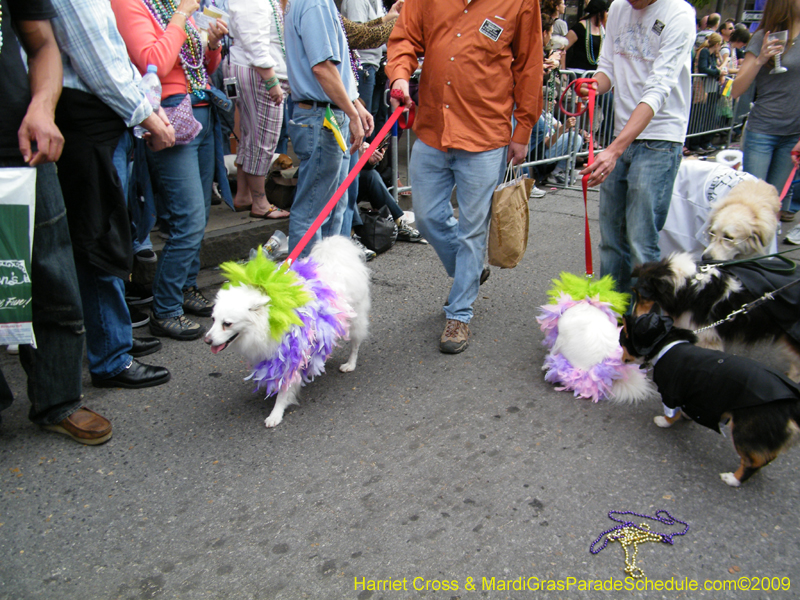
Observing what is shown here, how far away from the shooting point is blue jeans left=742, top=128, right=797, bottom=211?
4457 mm

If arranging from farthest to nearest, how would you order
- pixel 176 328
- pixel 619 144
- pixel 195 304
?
pixel 195 304
pixel 176 328
pixel 619 144

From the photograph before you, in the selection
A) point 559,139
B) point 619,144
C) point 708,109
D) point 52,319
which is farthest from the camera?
point 708,109

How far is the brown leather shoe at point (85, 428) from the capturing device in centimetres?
254

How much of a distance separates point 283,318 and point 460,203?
4.57 ft

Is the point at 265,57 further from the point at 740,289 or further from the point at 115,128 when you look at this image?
the point at 740,289

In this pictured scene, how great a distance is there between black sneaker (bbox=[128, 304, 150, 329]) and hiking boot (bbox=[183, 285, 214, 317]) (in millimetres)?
253

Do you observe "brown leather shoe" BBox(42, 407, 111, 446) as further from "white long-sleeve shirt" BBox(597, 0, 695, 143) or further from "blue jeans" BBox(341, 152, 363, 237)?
"white long-sleeve shirt" BBox(597, 0, 695, 143)

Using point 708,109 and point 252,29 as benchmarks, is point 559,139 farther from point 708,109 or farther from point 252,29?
point 252,29

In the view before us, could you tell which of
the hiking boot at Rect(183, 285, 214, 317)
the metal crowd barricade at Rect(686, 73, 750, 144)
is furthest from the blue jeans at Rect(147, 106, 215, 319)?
the metal crowd barricade at Rect(686, 73, 750, 144)

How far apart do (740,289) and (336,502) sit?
7.21ft

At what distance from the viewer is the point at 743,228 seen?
10.5 feet

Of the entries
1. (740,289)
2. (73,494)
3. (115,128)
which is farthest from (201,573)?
(740,289)

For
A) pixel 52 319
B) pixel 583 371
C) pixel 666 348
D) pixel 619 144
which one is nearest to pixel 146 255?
pixel 52 319

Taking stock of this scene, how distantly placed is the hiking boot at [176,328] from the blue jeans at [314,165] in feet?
2.87
